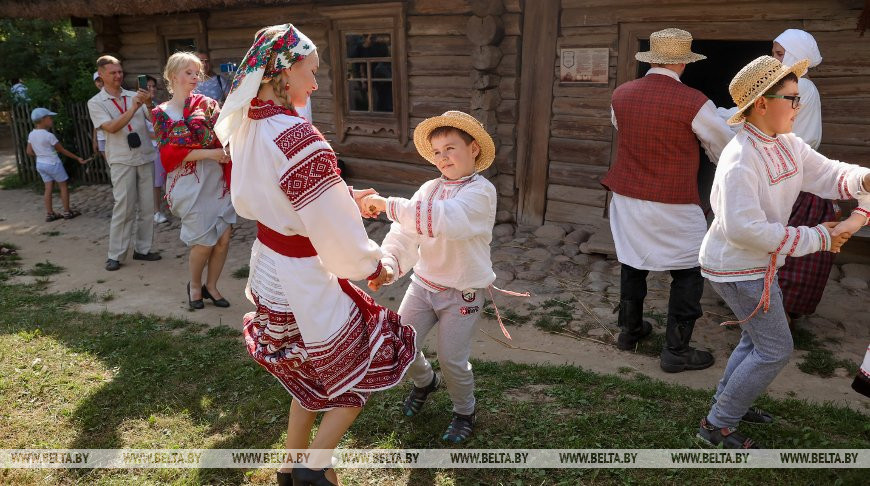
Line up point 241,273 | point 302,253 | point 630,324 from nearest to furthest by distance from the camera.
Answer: point 302,253 → point 630,324 → point 241,273

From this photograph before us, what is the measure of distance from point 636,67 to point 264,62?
14.9 feet

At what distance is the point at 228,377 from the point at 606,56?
4410 millimetres

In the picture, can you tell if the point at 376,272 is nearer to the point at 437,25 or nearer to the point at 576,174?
the point at 576,174

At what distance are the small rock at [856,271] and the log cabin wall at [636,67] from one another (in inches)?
31.6

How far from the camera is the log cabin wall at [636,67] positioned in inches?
195

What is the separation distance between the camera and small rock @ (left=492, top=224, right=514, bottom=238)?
671 cm

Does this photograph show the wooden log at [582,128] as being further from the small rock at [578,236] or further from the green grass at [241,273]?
the green grass at [241,273]

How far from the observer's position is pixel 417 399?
3398 millimetres

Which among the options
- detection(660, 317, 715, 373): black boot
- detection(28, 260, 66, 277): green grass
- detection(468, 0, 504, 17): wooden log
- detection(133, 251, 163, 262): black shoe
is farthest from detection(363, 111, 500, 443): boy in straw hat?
detection(28, 260, 66, 277): green grass

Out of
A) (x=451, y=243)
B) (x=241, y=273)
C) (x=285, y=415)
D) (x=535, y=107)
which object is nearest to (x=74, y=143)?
(x=241, y=273)

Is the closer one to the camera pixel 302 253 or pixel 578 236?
pixel 302 253

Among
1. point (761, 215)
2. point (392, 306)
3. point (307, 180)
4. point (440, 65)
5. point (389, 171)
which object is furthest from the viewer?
point (389, 171)

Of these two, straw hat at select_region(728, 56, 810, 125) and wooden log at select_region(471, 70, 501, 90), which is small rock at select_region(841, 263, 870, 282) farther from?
wooden log at select_region(471, 70, 501, 90)

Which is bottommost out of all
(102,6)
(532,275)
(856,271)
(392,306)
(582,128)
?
(392,306)
